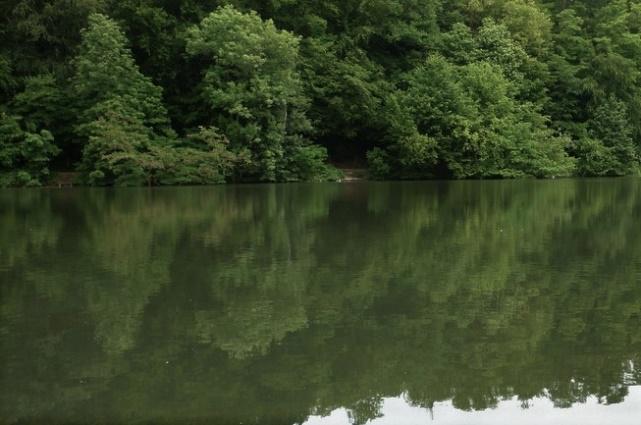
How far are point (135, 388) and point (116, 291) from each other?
3.00 m

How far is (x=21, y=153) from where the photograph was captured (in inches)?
1111

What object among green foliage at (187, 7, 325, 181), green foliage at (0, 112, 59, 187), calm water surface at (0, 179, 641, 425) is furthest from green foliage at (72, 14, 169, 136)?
calm water surface at (0, 179, 641, 425)

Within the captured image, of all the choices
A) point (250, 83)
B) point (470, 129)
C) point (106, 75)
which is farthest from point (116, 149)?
point (470, 129)

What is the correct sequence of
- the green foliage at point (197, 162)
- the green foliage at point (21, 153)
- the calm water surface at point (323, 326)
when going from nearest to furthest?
the calm water surface at point (323, 326) < the green foliage at point (21, 153) < the green foliage at point (197, 162)

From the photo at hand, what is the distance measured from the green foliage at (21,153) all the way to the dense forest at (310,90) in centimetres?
8

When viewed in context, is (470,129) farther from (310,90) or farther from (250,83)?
(250,83)

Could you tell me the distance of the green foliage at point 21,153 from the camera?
92.3ft

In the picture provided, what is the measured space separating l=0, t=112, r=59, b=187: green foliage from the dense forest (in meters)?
0.08

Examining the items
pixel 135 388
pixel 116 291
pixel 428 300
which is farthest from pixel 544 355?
pixel 116 291

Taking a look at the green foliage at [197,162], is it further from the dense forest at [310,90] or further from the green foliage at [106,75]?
the green foliage at [106,75]

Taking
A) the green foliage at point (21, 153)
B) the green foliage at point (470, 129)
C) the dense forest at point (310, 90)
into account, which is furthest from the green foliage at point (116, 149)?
the green foliage at point (470, 129)

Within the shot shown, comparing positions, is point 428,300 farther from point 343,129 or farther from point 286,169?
point 343,129

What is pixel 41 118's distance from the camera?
30.0 meters

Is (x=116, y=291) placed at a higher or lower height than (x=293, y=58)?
lower
